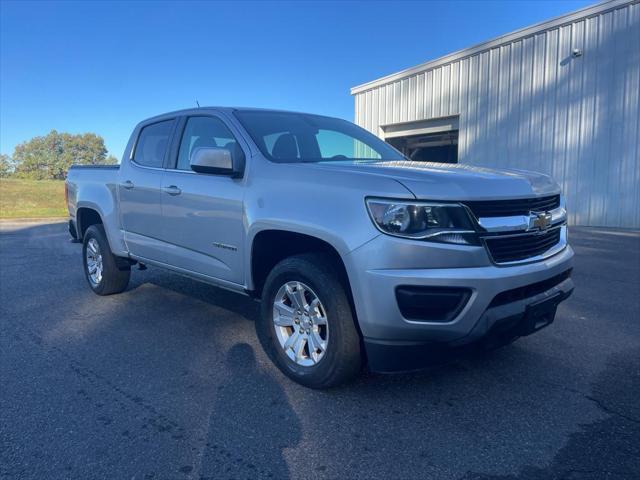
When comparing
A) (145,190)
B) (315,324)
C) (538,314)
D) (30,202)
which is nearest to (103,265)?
(145,190)

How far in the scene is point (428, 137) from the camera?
17.5 m

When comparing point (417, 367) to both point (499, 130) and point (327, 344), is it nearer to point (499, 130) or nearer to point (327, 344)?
point (327, 344)

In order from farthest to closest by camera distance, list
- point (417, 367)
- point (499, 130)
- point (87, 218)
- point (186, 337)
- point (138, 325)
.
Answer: point (499, 130)
point (87, 218)
point (138, 325)
point (186, 337)
point (417, 367)

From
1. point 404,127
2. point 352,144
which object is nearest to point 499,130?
point 404,127

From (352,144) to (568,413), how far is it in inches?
108

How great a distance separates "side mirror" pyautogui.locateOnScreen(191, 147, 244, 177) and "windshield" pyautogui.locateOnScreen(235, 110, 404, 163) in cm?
23

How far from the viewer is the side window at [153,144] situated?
4782 millimetres

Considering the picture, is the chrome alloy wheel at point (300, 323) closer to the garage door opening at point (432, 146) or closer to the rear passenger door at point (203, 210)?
the rear passenger door at point (203, 210)

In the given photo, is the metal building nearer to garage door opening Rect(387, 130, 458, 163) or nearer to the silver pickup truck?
garage door opening Rect(387, 130, 458, 163)

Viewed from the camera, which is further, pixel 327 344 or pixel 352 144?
pixel 352 144

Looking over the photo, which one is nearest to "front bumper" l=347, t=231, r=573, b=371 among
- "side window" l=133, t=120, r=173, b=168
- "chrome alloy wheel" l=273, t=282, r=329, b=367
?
"chrome alloy wheel" l=273, t=282, r=329, b=367

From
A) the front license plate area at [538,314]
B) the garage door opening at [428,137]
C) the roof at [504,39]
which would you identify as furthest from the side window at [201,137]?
the garage door opening at [428,137]

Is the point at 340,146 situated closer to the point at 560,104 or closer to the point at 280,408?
the point at 280,408

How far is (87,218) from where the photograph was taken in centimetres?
612
